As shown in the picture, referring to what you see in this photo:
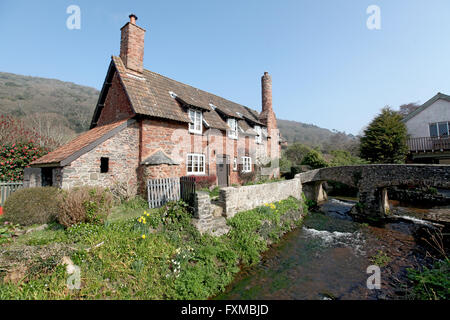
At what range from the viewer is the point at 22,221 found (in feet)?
23.0

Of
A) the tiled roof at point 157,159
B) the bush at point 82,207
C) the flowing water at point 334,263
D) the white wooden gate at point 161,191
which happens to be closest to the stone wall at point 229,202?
the white wooden gate at point 161,191

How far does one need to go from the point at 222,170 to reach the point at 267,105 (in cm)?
1020

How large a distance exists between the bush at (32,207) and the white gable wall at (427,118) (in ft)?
102

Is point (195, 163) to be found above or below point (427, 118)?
below

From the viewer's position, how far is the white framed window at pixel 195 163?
1347 centimetres

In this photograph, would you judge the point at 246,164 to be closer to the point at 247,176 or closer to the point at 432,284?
the point at 247,176

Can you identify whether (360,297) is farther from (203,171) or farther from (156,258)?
(203,171)

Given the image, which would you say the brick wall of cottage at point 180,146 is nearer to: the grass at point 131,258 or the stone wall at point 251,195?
the grass at point 131,258

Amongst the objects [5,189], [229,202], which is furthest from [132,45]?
[229,202]

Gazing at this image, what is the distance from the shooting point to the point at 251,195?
34.6ft

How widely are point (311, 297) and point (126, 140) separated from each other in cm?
1095

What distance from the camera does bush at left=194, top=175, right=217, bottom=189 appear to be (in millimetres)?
12963
